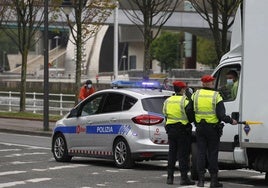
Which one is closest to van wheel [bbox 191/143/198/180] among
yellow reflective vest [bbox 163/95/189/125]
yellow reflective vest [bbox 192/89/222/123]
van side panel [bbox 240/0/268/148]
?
yellow reflective vest [bbox 163/95/189/125]

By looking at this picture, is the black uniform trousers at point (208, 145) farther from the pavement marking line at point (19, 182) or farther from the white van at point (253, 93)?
the pavement marking line at point (19, 182)

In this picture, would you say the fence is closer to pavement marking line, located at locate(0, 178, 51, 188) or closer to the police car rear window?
the police car rear window

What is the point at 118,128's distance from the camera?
14836mm

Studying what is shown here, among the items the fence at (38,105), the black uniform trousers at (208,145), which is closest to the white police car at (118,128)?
the black uniform trousers at (208,145)

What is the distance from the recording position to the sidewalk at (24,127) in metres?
25.9

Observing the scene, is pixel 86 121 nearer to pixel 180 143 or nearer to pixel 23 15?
pixel 180 143

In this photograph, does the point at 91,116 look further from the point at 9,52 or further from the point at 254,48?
the point at 9,52

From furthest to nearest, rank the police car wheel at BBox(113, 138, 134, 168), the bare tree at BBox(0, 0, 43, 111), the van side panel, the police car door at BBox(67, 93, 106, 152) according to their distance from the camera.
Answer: the bare tree at BBox(0, 0, 43, 111) → the police car door at BBox(67, 93, 106, 152) → the police car wheel at BBox(113, 138, 134, 168) → the van side panel

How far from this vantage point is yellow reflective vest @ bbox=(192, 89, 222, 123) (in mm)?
11609

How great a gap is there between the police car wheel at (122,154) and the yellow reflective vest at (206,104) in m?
3.17

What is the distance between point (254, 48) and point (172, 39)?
93.8 meters

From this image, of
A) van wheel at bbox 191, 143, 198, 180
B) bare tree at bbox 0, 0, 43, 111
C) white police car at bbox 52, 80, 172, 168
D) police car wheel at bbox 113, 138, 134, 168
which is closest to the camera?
van wheel at bbox 191, 143, 198, 180

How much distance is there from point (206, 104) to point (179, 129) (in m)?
0.93

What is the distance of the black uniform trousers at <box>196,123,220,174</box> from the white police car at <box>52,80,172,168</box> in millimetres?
2546
